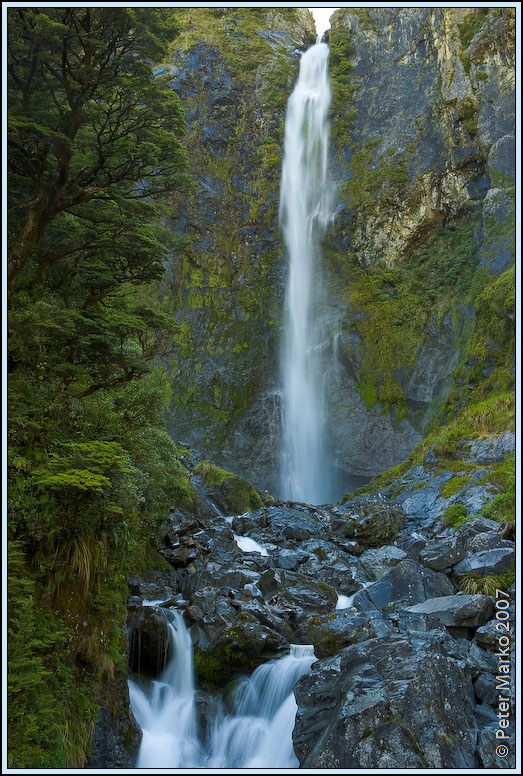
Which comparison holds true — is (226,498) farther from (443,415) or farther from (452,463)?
(443,415)

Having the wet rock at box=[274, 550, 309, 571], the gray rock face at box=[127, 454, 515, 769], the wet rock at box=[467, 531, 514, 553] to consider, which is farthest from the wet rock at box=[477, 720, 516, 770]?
the wet rock at box=[274, 550, 309, 571]

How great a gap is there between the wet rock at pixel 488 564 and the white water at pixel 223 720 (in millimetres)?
3479

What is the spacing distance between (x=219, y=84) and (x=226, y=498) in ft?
100

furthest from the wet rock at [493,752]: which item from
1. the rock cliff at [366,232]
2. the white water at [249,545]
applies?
the rock cliff at [366,232]

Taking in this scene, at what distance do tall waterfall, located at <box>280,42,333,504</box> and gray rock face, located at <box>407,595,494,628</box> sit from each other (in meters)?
19.5

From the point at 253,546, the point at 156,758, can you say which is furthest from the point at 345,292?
the point at 156,758

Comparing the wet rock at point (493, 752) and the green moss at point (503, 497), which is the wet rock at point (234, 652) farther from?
the green moss at point (503, 497)

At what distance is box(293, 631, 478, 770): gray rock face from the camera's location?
17.8ft

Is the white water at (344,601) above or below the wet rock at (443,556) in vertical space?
below

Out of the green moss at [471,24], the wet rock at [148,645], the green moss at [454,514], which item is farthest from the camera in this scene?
the green moss at [471,24]

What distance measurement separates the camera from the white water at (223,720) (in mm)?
7277

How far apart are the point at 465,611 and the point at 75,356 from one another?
6.74 meters

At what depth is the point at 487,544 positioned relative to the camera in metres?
10.7

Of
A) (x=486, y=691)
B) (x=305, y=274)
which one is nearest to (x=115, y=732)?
(x=486, y=691)
